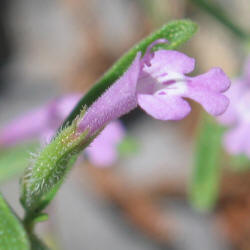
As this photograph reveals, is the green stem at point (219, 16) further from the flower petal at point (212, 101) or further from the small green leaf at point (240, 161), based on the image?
the flower petal at point (212, 101)

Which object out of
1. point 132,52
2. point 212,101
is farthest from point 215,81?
point 132,52

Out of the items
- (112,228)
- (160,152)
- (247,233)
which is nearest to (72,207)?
(112,228)

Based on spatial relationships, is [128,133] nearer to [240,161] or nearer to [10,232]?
[240,161]

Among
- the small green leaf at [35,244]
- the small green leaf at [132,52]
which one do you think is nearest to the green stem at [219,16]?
the small green leaf at [132,52]

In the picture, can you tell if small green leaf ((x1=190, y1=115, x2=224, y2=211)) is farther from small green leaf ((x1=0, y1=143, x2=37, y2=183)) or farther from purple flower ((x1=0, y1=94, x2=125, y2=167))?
small green leaf ((x1=0, y1=143, x2=37, y2=183))

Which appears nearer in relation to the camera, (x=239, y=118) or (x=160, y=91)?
(x=160, y=91)

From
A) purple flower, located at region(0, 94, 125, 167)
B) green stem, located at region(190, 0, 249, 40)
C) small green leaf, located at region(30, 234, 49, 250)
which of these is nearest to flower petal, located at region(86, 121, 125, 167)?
purple flower, located at region(0, 94, 125, 167)
